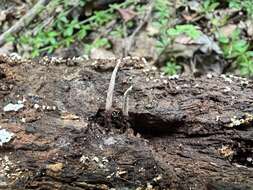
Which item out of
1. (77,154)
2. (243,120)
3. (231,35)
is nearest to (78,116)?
(77,154)

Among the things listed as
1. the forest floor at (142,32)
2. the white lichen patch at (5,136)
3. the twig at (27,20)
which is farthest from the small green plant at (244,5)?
the white lichen patch at (5,136)

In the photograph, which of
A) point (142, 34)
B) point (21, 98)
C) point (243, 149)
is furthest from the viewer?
point (142, 34)

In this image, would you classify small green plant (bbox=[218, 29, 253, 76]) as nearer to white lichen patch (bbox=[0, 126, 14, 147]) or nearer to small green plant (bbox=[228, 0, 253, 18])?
small green plant (bbox=[228, 0, 253, 18])

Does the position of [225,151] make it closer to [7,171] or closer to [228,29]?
[7,171]

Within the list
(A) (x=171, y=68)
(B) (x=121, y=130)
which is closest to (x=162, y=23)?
(A) (x=171, y=68)

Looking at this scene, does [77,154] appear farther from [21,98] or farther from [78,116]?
[21,98]

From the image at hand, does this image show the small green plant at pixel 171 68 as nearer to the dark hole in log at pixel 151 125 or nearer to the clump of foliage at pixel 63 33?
the clump of foliage at pixel 63 33

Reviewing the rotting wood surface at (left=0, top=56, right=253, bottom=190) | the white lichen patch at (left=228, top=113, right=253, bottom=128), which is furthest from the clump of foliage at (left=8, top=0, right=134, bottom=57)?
the white lichen patch at (left=228, top=113, right=253, bottom=128)
